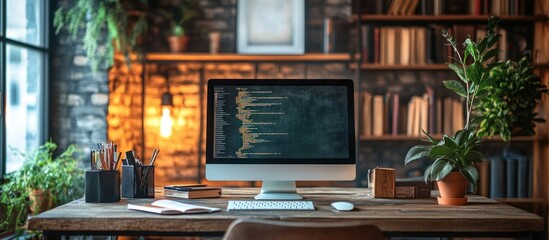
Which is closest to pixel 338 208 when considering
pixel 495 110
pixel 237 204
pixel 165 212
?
pixel 237 204

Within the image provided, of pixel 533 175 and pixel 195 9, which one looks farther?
pixel 195 9

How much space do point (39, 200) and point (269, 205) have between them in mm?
1945

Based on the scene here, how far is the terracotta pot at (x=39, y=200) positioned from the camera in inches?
168

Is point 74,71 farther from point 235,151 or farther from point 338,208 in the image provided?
point 338,208

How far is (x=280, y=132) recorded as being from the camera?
10.4 ft

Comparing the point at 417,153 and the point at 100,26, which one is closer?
the point at 417,153

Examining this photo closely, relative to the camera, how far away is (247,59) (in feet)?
18.7

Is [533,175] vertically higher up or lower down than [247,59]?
lower down

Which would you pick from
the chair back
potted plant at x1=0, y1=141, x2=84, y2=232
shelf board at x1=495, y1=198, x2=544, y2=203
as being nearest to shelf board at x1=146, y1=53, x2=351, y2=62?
potted plant at x1=0, y1=141, x2=84, y2=232

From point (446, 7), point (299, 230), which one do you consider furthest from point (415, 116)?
point (299, 230)

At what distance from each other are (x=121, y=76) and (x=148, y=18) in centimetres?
70

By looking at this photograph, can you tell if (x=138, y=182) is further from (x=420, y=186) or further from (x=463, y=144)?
(x=463, y=144)

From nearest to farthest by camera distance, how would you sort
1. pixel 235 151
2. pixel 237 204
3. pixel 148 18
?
pixel 237 204, pixel 235 151, pixel 148 18

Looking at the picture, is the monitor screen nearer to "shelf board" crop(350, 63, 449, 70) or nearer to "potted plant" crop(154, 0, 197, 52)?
"shelf board" crop(350, 63, 449, 70)
